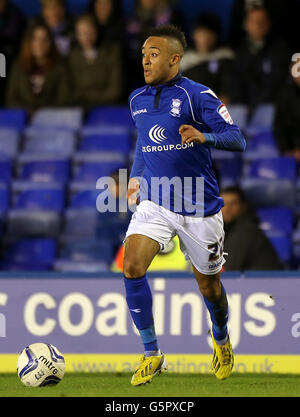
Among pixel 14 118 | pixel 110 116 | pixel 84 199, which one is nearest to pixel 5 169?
pixel 14 118

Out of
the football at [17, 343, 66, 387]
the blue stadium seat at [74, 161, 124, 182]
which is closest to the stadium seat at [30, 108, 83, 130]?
the blue stadium seat at [74, 161, 124, 182]

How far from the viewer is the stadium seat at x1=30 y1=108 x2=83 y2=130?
39.1 feet

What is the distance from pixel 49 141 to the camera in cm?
1180

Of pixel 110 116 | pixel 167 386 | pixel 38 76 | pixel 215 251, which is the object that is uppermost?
pixel 38 76

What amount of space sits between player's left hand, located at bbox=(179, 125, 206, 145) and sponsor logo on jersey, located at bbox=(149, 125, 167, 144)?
365 mm

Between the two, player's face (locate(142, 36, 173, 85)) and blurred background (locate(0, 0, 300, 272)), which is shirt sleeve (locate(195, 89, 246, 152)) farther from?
blurred background (locate(0, 0, 300, 272))

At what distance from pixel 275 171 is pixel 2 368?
4.18 m

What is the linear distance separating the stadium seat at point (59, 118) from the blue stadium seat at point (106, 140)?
0.24m

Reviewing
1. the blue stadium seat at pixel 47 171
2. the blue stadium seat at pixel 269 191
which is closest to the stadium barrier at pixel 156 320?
the blue stadium seat at pixel 269 191

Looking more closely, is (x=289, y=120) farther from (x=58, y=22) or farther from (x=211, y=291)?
(x=211, y=291)

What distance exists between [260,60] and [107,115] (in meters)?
2.01

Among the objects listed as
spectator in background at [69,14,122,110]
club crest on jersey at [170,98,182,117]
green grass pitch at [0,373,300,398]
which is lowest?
green grass pitch at [0,373,300,398]
